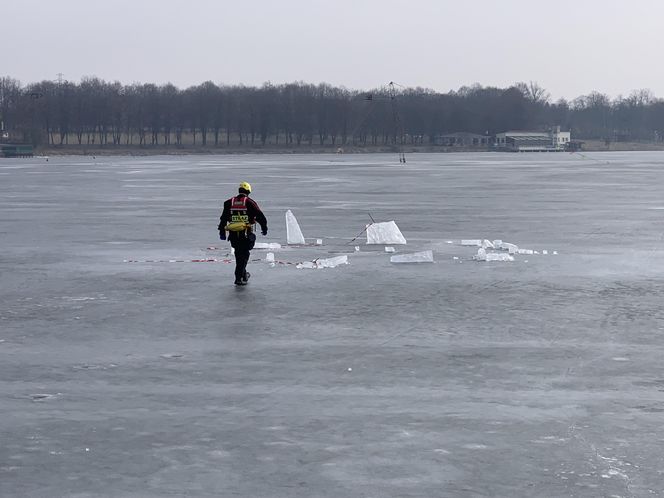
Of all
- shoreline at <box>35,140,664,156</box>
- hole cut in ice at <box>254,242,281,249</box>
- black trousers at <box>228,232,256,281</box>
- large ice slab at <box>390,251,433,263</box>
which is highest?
black trousers at <box>228,232,256,281</box>

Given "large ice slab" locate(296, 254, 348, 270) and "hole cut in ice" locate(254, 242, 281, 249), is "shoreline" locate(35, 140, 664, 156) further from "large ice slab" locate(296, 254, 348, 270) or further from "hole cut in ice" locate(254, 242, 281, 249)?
"large ice slab" locate(296, 254, 348, 270)

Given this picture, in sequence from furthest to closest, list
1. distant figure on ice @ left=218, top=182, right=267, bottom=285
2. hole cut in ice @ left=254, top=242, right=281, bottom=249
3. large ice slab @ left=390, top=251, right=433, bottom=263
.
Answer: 1. hole cut in ice @ left=254, top=242, right=281, bottom=249
2. large ice slab @ left=390, top=251, right=433, bottom=263
3. distant figure on ice @ left=218, top=182, right=267, bottom=285

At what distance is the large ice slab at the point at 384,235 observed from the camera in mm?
22250

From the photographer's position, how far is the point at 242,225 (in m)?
16.1

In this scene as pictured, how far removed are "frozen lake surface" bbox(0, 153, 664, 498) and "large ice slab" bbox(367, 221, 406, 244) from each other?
0.46 m

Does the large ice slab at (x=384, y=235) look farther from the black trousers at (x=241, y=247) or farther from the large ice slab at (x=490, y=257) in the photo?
the black trousers at (x=241, y=247)

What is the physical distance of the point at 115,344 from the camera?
11555 mm

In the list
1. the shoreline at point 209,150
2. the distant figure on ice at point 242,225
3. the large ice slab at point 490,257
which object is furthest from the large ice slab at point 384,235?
the shoreline at point 209,150

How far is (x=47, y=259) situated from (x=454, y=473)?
1409cm

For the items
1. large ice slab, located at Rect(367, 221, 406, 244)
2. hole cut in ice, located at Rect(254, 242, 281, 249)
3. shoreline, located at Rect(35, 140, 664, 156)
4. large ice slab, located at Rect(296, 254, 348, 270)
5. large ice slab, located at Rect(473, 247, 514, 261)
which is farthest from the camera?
shoreline, located at Rect(35, 140, 664, 156)

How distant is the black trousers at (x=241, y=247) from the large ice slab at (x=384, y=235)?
634 cm

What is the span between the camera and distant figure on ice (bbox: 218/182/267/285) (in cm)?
1614

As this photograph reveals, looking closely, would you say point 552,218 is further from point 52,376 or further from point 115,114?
point 115,114

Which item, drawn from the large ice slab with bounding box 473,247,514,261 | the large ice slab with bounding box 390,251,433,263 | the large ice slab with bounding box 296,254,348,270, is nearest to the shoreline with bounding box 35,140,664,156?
the large ice slab with bounding box 473,247,514,261
